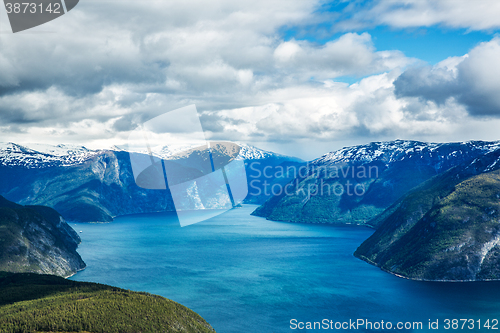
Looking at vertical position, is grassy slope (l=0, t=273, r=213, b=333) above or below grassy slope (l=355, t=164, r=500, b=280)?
above

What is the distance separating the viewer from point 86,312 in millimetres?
56375

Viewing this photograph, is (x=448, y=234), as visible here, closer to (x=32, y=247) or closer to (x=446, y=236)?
(x=446, y=236)

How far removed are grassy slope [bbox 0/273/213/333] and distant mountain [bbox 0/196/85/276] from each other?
122ft

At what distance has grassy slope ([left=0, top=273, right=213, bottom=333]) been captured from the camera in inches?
2064

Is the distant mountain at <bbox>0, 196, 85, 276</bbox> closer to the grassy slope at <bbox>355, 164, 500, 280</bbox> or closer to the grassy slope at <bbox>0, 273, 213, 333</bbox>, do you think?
the grassy slope at <bbox>0, 273, 213, 333</bbox>

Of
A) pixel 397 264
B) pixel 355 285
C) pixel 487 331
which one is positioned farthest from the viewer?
pixel 397 264

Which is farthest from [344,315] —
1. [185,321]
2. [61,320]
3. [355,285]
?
[61,320]

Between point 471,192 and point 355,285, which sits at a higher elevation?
point 471,192

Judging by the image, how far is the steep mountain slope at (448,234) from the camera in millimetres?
109688

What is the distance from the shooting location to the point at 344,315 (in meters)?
83.6

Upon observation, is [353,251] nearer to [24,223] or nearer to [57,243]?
[57,243]

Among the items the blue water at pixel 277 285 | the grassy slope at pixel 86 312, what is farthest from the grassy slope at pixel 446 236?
the grassy slope at pixel 86 312

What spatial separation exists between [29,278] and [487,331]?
91.2 metres

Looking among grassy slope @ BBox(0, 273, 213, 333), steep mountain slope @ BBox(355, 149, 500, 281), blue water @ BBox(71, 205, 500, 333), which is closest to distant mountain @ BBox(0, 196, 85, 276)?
blue water @ BBox(71, 205, 500, 333)
